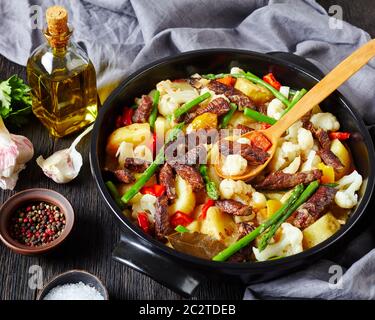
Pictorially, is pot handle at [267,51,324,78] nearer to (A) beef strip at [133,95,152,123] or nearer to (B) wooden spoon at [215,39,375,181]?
(B) wooden spoon at [215,39,375,181]

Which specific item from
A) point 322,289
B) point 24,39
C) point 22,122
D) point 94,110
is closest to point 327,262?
point 322,289

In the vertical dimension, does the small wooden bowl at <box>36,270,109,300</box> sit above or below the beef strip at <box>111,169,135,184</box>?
below

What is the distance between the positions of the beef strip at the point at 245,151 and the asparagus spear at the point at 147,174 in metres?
0.23

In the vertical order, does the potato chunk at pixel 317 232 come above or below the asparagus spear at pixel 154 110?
below

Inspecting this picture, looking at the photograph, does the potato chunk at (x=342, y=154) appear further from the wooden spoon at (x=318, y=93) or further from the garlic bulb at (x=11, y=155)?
the garlic bulb at (x=11, y=155)

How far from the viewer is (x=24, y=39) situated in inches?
138

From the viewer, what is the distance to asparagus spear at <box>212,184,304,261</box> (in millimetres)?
2428

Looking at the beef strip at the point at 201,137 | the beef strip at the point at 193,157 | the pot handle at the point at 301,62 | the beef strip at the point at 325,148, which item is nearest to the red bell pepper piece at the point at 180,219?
the beef strip at the point at 193,157

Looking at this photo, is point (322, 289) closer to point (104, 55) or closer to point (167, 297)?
point (167, 297)

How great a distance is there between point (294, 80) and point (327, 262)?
0.94 metres

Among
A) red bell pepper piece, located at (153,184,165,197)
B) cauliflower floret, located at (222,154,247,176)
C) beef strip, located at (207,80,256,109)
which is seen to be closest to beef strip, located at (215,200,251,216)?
cauliflower floret, located at (222,154,247,176)

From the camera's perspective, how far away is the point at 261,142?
2748 mm

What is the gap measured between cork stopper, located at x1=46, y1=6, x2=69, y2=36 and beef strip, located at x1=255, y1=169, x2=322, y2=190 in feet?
3.74

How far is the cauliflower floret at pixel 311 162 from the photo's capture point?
8.90 ft
